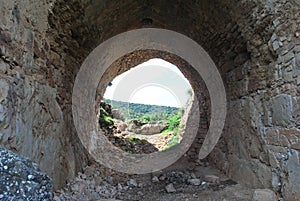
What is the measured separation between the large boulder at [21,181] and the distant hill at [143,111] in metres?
10.0

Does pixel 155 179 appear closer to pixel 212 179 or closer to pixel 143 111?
pixel 212 179

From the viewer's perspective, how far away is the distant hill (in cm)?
1199

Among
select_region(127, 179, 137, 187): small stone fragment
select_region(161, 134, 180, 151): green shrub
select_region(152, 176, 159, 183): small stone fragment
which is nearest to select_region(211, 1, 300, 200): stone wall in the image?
select_region(152, 176, 159, 183): small stone fragment

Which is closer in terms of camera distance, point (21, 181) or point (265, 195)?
point (21, 181)

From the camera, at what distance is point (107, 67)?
494 cm

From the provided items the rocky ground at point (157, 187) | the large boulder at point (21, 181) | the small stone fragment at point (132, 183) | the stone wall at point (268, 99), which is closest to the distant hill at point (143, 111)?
the rocky ground at point (157, 187)

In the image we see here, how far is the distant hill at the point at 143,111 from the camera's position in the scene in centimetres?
1199

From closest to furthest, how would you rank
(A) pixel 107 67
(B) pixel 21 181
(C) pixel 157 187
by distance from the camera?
1. (B) pixel 21 181
2. (C) pixel 157 187
3. (A) pixel 107 67

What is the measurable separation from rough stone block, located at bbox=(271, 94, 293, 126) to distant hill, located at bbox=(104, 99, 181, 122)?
344 inches

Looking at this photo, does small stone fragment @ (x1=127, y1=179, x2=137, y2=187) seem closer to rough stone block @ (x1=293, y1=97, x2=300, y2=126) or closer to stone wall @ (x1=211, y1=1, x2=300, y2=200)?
stone wall @ (x1=211, y1=1, x2=300, y2=200)

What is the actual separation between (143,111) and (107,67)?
428 inches

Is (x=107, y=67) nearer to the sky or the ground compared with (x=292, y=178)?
nearer to the sky

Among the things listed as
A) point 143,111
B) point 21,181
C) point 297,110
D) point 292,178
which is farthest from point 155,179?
point 143,111

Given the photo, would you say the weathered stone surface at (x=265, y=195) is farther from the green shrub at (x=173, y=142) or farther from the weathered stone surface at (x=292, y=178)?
the green shrub at (x=173, y=142)
